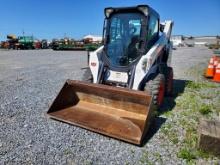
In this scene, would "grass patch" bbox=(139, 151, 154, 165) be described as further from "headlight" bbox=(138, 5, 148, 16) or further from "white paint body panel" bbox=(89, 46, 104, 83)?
"headlight" bbox=(138, 5, 148, 16)

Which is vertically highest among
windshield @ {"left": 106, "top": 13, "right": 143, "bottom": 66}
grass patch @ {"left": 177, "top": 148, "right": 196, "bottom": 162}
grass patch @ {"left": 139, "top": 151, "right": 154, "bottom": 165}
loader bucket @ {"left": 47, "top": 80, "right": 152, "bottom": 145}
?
windshield @ {"left": 106, "top": 13, "right": 143, "bottom": 66}

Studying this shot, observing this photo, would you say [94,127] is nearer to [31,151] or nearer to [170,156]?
[31,151]

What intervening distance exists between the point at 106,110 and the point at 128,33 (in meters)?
2.05

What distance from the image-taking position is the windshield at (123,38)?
16.4 feet

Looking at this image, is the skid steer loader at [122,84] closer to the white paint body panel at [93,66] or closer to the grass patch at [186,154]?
the white paint body panel at [93,66]

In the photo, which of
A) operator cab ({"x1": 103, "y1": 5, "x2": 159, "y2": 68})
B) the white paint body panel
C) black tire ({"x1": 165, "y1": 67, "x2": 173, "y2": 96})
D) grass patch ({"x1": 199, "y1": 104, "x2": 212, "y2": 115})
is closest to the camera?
grass patch ({"x1": 199, "y1": 104, "x2": 212, "y2": 115})

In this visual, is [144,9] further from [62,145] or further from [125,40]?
[62,145]

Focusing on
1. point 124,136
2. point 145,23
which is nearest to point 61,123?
point 124,136

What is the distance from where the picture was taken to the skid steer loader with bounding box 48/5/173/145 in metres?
3.79

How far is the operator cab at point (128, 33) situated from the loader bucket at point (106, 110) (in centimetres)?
95

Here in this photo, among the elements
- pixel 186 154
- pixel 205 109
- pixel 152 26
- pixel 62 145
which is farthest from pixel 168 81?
pixel 62 145

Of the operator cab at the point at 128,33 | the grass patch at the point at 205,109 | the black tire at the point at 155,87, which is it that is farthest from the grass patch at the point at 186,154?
the operator cab at the point at 128,33

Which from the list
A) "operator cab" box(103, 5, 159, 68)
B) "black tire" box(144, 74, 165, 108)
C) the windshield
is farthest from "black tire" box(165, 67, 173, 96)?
the windshield

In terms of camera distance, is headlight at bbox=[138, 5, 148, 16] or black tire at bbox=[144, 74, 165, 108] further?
headlight at bbox=[138, 5, 148, 16]
